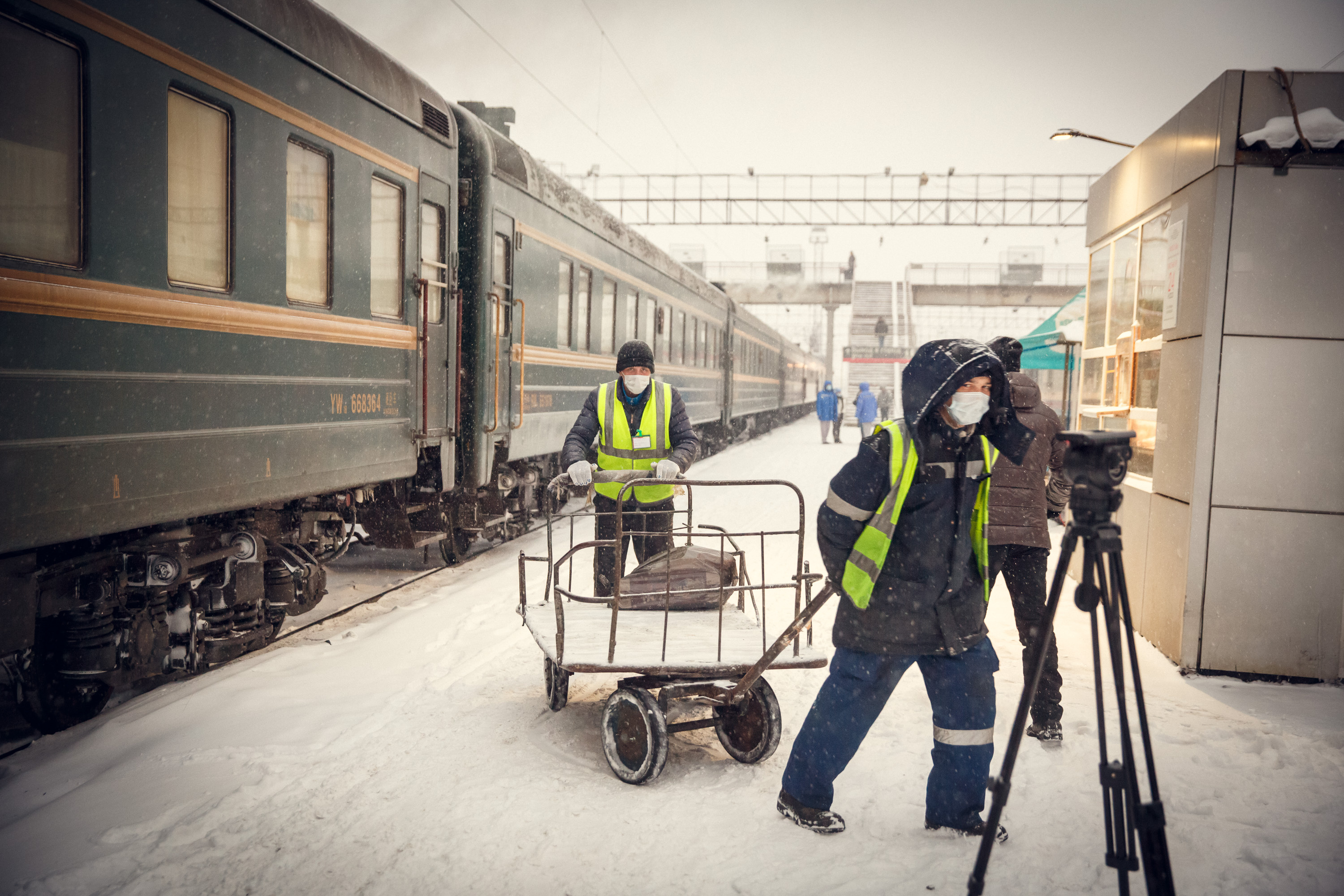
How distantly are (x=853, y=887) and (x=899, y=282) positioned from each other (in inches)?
1956

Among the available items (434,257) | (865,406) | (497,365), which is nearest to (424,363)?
(434,257)

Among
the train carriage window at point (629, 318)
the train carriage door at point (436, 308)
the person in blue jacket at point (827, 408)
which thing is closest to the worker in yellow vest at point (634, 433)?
the train carriage door at point (436, 308)

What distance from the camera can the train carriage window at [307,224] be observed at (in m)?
5.17

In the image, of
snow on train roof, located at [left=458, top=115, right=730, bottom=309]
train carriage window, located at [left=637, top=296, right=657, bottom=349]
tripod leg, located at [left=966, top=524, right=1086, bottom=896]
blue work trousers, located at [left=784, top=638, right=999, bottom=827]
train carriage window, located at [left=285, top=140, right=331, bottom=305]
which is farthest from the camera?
train carriage window, located at [left=637, top=296, right=657, bottom=349]

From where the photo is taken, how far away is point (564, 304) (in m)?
9.88

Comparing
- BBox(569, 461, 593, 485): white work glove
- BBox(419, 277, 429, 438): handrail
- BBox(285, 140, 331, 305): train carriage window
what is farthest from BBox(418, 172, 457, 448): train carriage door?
BBox(569, 461, 593, 485): white work glove

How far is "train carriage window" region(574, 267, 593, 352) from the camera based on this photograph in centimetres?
1029

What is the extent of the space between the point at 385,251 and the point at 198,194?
1.88 m

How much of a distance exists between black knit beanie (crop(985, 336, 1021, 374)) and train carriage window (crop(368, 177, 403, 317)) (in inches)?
153

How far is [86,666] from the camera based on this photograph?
4.27 meters

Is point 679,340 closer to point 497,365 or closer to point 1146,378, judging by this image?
point 497,365

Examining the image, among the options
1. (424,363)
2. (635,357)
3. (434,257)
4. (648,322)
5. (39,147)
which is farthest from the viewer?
(648,322)

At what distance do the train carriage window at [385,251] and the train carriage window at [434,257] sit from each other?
325 mm

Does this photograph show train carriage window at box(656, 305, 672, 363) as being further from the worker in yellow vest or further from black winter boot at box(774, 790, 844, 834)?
black winter boot at box(774, 790, 844, 834)
